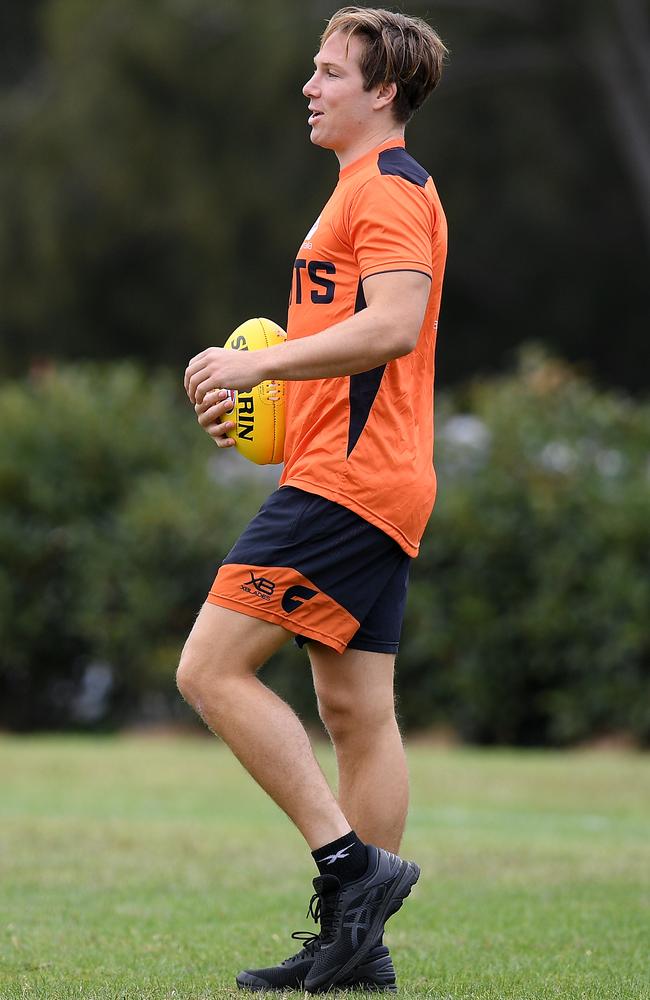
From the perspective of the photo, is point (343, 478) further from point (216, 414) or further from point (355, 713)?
point (355, 713)

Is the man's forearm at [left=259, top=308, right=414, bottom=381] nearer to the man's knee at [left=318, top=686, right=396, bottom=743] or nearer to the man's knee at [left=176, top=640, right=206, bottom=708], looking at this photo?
the man's knee at [left=176, top=640, right=206, bottom=708]

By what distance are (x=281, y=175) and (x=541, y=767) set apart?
18024 millimetres

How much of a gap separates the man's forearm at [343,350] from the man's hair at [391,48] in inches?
27.8

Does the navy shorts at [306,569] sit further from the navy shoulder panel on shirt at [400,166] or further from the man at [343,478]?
the navy shoulder panel on shirt at [400,166]

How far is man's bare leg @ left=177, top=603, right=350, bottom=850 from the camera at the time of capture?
3992 mm

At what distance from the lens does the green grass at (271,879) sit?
169 inches

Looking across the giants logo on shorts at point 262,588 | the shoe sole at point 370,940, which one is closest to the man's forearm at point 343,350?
the giants logo on shorts at point 262,588

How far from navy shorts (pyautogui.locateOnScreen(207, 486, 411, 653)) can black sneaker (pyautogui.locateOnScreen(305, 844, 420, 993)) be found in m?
0.60

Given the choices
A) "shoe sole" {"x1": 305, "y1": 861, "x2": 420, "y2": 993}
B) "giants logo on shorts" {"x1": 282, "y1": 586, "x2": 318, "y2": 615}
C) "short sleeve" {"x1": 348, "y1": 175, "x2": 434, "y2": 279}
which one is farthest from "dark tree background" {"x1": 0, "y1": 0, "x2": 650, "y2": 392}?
"shoe sole" {"x1": 305, "y1": 861, "x2": 420, "y2": 993}

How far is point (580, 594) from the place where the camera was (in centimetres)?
1114

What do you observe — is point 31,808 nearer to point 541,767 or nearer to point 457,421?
point 541,767

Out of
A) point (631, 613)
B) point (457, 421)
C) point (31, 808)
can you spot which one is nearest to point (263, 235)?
point (457, 421)

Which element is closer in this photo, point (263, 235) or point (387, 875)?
point (387, 875)

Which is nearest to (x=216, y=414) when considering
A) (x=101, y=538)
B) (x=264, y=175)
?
(x=101, y=538)
